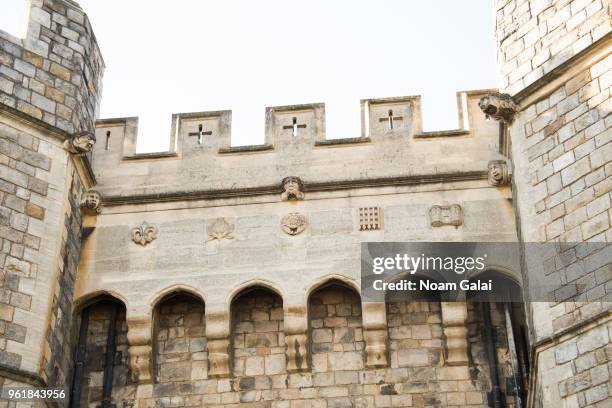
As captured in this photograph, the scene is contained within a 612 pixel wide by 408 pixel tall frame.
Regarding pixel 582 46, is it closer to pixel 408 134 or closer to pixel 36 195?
pixel 408 134

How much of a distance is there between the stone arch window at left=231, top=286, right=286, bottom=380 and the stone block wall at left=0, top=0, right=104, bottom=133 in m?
2.54

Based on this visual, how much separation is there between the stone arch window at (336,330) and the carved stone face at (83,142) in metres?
2.72

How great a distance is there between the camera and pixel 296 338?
11.6 m

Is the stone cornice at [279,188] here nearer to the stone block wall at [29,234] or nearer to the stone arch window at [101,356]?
the stone block wall at [29,234]

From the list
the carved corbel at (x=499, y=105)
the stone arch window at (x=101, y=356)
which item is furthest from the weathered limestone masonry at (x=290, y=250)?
the carved corbel at (x=499, y=105)

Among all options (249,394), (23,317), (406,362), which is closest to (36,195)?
(23,317)

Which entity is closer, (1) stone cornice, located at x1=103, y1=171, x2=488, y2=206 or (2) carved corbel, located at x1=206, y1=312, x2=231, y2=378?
(2) carved corbel, located at x1=206, y1=312, x2=231, y2=378

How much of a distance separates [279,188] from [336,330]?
1.65 metres

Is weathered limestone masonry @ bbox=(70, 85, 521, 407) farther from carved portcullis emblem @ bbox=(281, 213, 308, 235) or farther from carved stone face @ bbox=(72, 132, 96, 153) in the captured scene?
carved stone face @ bbox=(72, 132, 96, 153)

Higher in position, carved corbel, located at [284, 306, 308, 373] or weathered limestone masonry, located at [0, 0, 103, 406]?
weathered limestone masonry, located at [0, 0, 103, 406]

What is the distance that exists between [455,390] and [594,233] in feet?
7.46

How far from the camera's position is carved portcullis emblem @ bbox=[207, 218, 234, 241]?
12250mm

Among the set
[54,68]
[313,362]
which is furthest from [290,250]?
[54,68]

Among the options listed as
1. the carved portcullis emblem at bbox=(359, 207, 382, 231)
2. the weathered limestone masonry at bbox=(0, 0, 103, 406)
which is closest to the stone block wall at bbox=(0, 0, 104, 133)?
the weathered limestone masonry at bbox=(0, 0, 103, 406)
